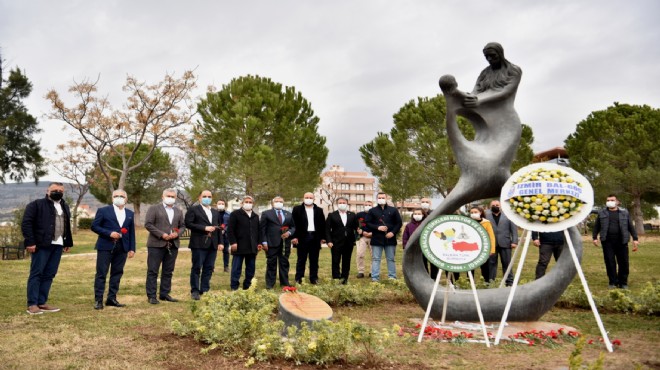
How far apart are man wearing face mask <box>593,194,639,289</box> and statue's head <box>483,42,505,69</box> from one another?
4288 millimetres

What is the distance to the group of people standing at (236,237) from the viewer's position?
6848 mm

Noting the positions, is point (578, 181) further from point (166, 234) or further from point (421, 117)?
point (421, 117)

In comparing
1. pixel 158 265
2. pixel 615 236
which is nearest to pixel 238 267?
pixel 158 265

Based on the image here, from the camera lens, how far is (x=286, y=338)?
465 centimetres

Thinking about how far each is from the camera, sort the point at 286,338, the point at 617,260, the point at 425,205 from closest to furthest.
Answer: the point at 286,338 → the point at 617,260 → the point at 425,205

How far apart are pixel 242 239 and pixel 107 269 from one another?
2.18 meters

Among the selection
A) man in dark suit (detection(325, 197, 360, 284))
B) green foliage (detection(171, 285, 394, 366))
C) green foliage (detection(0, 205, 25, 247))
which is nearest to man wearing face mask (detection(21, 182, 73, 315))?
green foliage (detection(171, 285, 394, 366))

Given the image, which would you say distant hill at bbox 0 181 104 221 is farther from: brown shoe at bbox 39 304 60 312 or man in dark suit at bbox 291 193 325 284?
man in dark suit at bbox 291 193 325 284

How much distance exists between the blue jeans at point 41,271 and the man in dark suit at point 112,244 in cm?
55

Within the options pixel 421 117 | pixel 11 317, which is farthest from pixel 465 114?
pixel 421 117

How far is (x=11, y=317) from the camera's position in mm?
6270

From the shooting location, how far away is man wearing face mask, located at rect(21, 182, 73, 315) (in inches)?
259

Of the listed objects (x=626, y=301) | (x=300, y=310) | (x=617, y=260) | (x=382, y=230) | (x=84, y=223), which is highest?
(x=382, y=230)

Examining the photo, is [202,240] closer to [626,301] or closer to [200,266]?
[200,266]
